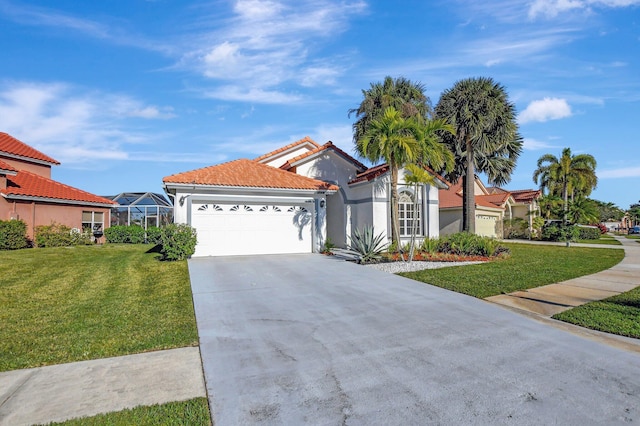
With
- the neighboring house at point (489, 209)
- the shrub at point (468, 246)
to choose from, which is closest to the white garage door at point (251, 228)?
the shrub at point (468, 246)

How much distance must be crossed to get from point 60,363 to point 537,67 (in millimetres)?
15199

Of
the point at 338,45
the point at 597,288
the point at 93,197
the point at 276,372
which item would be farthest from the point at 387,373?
the point at 93,197

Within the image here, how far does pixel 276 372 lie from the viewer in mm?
4129

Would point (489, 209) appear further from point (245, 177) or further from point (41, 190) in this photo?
point (41, 190)

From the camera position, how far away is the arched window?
1645 centimetres

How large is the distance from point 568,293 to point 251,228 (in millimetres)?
10988

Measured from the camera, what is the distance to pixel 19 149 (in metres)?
21.9

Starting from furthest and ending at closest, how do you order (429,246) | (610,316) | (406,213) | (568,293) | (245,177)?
(406,213) → (245,177) → (429,246) → (568,293) → (610,316)

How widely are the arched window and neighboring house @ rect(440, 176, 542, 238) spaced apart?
10.9m

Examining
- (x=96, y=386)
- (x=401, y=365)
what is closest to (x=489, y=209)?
(x=401, y=365)

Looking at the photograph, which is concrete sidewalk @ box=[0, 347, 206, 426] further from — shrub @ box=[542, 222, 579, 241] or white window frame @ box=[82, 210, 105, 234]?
shrub @ box=[542, 222, 579, 241]

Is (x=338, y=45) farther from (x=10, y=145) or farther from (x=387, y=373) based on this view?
(x=10, y=145)

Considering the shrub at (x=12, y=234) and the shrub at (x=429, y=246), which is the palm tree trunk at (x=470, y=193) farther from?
the shrub at (x=12, y=234)

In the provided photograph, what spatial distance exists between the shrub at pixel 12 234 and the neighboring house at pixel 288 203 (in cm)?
865
